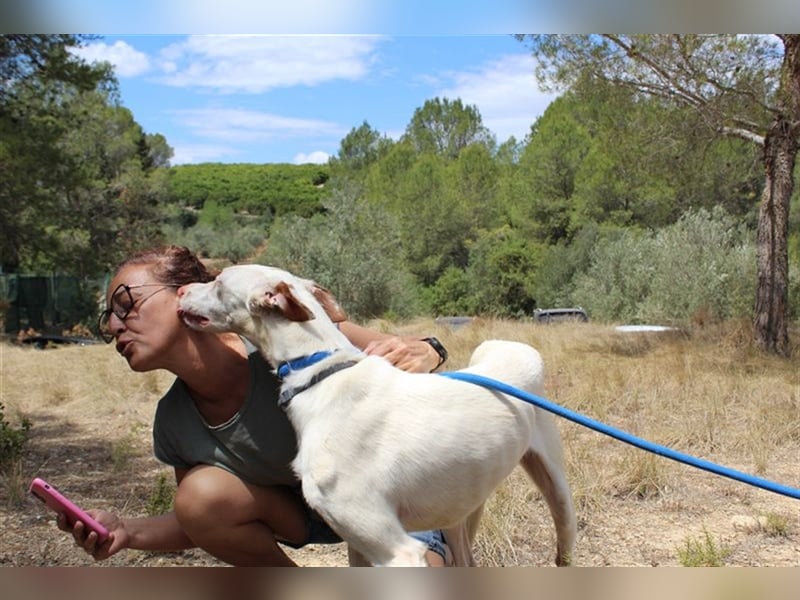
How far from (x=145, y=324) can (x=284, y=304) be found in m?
0.45

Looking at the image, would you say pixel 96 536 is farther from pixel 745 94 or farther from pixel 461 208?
pixel 461 208

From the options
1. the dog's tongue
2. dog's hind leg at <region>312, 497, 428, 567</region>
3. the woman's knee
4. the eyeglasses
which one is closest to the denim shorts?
the woman's knee

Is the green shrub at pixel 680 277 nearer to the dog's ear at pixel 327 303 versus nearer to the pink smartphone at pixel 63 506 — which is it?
the dog's ear at pixel 327 303

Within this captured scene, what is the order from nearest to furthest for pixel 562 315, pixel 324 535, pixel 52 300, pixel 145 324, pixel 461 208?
1. pixel 145 324
2. pixel 324 535
3. pixel 562 315
4. pixel 52 300
5. pixel 461 208

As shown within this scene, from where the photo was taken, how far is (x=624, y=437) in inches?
77.8

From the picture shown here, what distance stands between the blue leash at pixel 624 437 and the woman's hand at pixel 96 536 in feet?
3.35

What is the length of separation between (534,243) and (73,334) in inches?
545

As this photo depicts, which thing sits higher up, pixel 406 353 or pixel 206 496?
pixel 406 353

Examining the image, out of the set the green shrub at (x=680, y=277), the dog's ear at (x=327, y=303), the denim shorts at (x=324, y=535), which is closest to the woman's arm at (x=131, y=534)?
the denim shorts at (x=324, y=535)

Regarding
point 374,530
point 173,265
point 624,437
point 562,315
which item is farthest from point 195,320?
point 562,315

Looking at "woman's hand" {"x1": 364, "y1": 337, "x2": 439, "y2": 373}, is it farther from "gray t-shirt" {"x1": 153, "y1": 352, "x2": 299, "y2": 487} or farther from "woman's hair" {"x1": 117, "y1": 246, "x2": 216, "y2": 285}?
"woman's hair" {"x1": 117, "y1": 246, "x2": 216, "y2": 285}

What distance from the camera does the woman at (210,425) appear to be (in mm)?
2205

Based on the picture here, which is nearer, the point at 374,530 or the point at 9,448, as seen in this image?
the point at 374,530

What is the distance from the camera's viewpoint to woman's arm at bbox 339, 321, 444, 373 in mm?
2309
